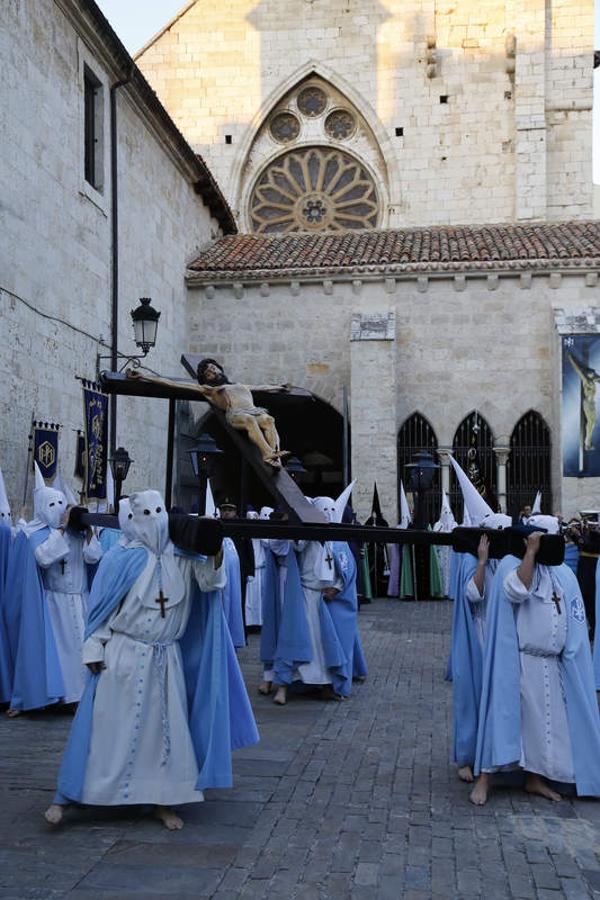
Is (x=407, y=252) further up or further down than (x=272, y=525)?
further up

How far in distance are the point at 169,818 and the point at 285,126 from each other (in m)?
25.5

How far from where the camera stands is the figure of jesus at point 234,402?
6.06 meters

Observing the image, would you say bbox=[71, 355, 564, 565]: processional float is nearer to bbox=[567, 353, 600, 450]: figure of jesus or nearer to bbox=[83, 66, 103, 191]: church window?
bbox=[83, 66, 103, 191]: church window

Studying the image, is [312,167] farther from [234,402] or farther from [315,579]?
[234,402]

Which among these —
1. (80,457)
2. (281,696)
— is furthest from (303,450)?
(281,696)

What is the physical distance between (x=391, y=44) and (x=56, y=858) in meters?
26.2

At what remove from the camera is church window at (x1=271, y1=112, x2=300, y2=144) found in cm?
2798

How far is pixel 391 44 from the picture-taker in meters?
27.0

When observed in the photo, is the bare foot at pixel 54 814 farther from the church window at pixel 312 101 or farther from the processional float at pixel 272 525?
the church window at pixel 312 101

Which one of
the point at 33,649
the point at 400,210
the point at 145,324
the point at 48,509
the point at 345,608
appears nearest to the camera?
the point at 33,649

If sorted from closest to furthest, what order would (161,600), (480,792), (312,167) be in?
(161,600)
(480,792)
(312,167)

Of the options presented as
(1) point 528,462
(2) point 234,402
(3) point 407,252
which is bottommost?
(2) point 234,402

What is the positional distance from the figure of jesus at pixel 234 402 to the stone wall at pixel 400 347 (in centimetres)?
1270

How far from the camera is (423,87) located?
26844 millimetres
